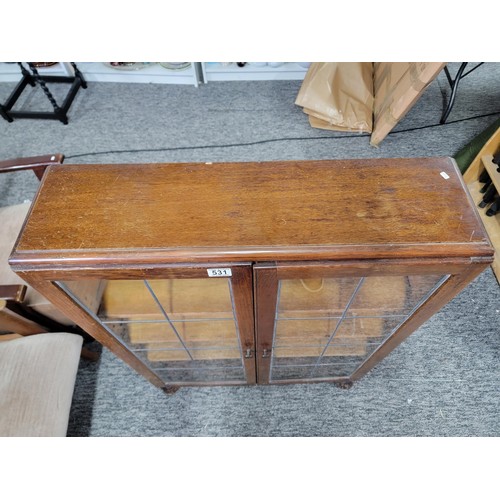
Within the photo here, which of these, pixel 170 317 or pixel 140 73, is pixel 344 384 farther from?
pixel 140 73

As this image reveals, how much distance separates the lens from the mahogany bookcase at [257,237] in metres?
0.48

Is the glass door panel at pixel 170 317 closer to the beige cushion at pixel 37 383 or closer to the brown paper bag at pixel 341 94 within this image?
the beige cushion at pixel 37 383

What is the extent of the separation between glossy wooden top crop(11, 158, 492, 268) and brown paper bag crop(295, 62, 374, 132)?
1.31 meters

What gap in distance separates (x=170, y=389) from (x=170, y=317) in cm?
56

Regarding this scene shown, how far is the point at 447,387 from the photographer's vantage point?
120cm

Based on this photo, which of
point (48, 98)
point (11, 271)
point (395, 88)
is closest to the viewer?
point (11, 271)

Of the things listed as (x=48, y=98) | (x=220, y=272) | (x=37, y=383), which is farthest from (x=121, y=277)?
(x=48, y=98)

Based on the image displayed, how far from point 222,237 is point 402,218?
27 centimetres

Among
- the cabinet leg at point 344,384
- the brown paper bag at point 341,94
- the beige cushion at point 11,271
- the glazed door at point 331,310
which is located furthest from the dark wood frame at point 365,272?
the brown paper bag at point 341,94

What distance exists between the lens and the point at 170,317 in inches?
29.2

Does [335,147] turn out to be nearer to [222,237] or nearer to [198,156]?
[198,156]

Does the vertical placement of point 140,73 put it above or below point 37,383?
above

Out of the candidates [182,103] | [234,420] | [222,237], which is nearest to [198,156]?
[182,103]

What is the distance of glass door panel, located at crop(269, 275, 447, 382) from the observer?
61 cm
